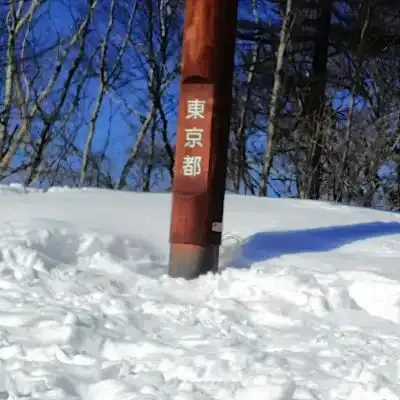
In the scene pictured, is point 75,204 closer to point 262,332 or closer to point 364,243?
point 364,243

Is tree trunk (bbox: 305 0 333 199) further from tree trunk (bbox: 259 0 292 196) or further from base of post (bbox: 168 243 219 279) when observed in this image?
base of post (bbox: 168 243 219 279)

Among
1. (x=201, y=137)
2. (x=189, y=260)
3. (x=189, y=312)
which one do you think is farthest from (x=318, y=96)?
(x=189, y=312)

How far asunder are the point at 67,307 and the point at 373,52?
11370 millimetres

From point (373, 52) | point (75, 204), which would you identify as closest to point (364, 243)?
point (75, 204)

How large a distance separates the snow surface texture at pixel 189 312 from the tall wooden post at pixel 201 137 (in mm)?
239

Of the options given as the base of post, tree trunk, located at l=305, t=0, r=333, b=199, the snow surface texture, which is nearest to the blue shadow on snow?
the snow surface texture

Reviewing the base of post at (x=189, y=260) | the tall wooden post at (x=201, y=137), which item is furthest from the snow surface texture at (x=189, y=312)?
the tall wooden post at (x=201, y=137)

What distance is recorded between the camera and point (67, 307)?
3166 millimetres

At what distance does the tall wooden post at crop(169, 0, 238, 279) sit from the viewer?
4.14 metres

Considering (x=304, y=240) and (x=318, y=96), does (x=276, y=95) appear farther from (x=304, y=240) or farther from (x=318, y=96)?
(x=304, y=240)

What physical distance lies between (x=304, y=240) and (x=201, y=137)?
154cm

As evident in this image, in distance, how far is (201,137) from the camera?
4.18 meters

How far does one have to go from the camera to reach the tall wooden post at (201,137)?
4145 millimetres

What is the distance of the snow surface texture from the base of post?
0.45 ft
